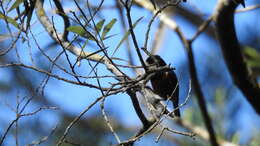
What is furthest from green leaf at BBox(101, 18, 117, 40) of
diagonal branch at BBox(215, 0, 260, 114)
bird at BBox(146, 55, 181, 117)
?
diagonal branch at BBox(215, 0, 260, 114)

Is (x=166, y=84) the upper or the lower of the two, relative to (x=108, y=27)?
lower

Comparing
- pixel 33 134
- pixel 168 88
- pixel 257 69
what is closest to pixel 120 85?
pixel 168 88

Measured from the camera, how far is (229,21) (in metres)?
1.50

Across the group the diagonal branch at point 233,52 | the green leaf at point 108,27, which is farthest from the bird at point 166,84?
the diagonal branch at point 233,52

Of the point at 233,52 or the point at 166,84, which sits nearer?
the point at 166,84

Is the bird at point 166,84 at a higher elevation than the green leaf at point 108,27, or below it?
below

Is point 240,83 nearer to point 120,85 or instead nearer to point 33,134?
point 120,85

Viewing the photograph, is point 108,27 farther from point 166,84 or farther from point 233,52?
point 233,52

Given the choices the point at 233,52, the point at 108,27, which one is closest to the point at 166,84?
the point at 108,27

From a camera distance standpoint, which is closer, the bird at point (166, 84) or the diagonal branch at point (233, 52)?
the bird at point (166, 84)

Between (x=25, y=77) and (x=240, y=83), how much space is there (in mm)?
1543

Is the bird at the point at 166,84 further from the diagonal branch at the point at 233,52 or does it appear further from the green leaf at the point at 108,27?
the diagonal branch at the point at 233,52

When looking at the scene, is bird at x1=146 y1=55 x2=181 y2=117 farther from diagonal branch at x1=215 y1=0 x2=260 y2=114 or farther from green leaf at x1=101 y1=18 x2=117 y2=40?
diagonal branch at x1=215 y1=0 x2=260 y2=114

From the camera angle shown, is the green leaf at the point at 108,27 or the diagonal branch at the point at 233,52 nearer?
the green leaf at the point at 108,27
